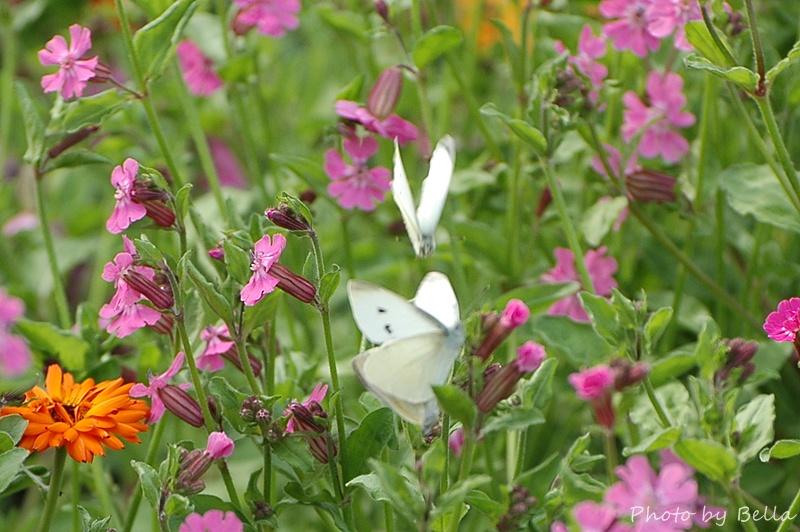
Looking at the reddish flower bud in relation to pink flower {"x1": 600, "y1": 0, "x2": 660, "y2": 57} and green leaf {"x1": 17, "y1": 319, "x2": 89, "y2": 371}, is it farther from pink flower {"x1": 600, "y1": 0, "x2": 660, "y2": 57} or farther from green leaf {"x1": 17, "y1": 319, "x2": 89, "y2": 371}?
pink flower {"x1": 600, "y1": 0, "x2": 660, "y2": 57}

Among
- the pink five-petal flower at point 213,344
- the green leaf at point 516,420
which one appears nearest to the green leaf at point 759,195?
the green leaf at point 516,420

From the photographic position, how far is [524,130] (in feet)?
3.14

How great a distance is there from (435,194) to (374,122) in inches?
10.9

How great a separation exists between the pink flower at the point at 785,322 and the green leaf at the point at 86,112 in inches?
26.8

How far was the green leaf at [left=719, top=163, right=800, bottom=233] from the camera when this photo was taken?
3.46 feet

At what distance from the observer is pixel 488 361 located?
78 centimetres

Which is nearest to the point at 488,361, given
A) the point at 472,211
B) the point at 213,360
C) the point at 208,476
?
the point at 213,360

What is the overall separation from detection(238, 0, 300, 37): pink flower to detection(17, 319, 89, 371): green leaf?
48 cm

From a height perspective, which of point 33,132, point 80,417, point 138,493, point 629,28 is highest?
point 629,28

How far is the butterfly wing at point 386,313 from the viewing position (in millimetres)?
712

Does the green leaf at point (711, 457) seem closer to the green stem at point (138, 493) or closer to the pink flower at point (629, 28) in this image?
the green stem at point (138, 493)

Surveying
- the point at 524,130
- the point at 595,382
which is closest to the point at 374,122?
the point at 524,130

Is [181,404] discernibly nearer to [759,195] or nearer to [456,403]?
[456,403]

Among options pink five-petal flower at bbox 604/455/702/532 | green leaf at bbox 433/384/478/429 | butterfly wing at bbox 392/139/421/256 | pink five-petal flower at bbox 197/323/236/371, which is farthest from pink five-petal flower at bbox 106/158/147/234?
pink five-petal flower at bbox 604/455/702/532
